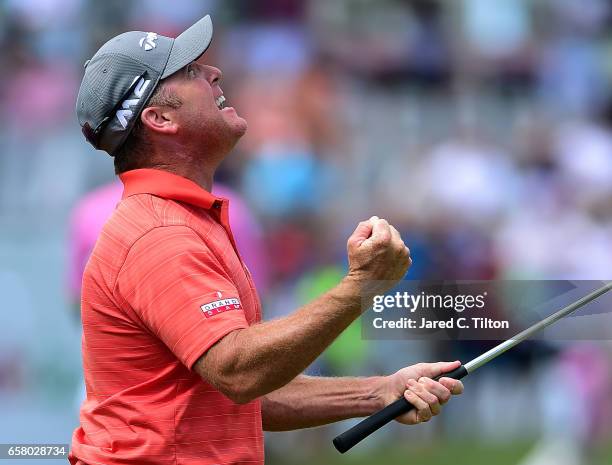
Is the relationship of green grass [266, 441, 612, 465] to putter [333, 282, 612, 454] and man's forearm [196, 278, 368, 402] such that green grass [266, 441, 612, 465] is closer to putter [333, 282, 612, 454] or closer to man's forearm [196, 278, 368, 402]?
putter [333, 282, 612, 454]

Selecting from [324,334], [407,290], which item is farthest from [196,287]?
[407,290]

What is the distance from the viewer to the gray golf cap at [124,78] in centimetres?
359

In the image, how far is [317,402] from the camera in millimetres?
3820

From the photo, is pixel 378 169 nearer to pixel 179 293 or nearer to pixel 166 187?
pixel 166 187

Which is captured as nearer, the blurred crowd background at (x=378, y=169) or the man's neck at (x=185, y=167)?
the man's neck at (x=185, y=167)

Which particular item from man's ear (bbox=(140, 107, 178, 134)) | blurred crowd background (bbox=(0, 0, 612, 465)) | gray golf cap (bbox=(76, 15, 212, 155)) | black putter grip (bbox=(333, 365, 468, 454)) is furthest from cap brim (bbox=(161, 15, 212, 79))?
blurred crowd background (bbox=(0, 0, 612, 465))

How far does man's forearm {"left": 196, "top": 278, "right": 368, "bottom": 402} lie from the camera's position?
10.2ft

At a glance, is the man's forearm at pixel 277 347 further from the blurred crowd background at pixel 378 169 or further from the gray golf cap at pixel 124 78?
the blurred crowd background at pixel 378 169

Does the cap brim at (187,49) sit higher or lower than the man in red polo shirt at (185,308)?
higher

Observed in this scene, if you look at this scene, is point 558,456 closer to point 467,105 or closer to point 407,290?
point 467,105

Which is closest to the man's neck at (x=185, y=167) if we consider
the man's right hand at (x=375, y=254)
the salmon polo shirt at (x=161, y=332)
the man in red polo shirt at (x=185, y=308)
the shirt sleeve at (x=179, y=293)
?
the man in red polo shirt at (x=185, y=308)

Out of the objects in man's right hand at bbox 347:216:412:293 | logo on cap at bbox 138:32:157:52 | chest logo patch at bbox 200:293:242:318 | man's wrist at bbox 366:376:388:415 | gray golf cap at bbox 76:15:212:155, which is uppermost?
logo on cap at bbox 138:32:157:52

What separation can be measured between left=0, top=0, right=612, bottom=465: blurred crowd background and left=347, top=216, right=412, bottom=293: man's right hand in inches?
153

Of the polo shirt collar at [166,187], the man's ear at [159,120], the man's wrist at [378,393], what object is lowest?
the man's wrist at [378,393]
